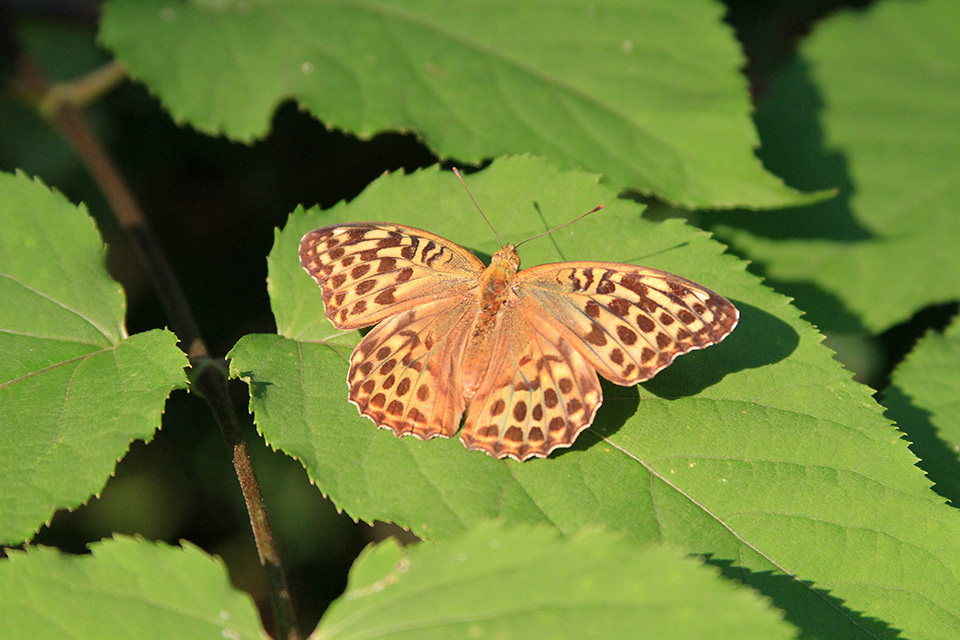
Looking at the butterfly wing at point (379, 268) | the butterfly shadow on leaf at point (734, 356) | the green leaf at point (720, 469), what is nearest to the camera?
the green leaf at point (720, 469)

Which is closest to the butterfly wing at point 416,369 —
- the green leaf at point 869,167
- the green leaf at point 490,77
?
the green leaf at point 490,77

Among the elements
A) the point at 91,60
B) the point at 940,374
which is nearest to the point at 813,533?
the point at 940,374

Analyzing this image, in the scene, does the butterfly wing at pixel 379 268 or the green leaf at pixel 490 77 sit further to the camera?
the green leaf at pixel 490 77

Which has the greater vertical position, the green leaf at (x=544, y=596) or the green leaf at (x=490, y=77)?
the green leaf at (x=490, y=77)

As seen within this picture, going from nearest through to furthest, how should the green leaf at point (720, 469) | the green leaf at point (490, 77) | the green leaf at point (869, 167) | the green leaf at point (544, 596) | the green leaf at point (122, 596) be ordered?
the green leaf at point (544, 596), the green leaf at point (122, 596), the green leaf at point (720, 469), the green leaf at point (490, 77), the green leaf at point (869, 167)

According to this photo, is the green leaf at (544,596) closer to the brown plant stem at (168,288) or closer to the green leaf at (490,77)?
the brown plant stem at (168,288)

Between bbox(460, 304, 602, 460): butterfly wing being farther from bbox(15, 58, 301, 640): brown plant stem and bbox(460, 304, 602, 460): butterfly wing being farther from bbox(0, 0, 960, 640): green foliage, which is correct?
bbox(15, 58, 301, 640): brown plant stem

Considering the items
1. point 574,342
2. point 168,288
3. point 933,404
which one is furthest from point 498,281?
point 933,404

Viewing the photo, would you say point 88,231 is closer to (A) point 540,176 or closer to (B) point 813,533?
(A) point 540,176
